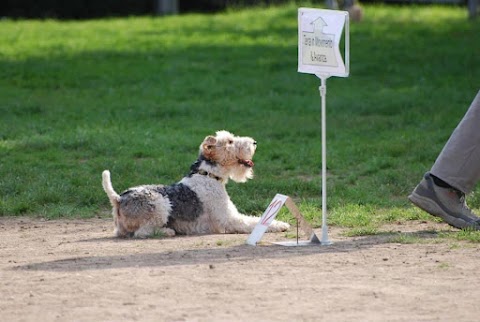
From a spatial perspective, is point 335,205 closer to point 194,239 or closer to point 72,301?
point 194,239

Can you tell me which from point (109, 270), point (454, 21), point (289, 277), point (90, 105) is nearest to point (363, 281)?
point (289, 277)

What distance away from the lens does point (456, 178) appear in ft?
29.9

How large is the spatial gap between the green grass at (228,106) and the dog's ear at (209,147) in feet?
3.86

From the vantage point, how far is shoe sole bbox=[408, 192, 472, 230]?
9078 mm

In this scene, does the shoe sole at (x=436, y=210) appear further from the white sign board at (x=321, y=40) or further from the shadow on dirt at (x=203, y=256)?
the white sign board at (x=321, y=40)

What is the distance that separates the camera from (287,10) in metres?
23.8

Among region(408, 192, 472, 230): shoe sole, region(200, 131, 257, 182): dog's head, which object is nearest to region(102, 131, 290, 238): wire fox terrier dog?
region(200, 131, 257, 182): dog's head

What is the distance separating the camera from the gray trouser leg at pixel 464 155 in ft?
29.6

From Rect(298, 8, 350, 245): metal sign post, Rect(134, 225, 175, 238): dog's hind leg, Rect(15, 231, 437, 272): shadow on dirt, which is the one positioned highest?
Rect(298, 8, 350, 245): metal sign post

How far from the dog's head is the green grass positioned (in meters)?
0.95

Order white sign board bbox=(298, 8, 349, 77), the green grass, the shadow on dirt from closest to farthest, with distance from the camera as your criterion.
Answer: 1. the shadow on dirt
2. white sign board bbox=(298, 8, 349, 77)
3. the green grass

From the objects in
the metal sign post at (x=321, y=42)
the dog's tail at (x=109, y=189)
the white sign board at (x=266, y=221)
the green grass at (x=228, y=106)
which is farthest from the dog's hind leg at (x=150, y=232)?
the metal sign post at (x=321, y=42)

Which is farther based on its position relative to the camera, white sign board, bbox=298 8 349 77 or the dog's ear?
the dog's ear

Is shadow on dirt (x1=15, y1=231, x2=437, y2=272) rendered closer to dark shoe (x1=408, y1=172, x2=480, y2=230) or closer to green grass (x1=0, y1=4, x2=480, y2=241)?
dark shoe (x1=408, y1=172, x2=480, y2=230)
